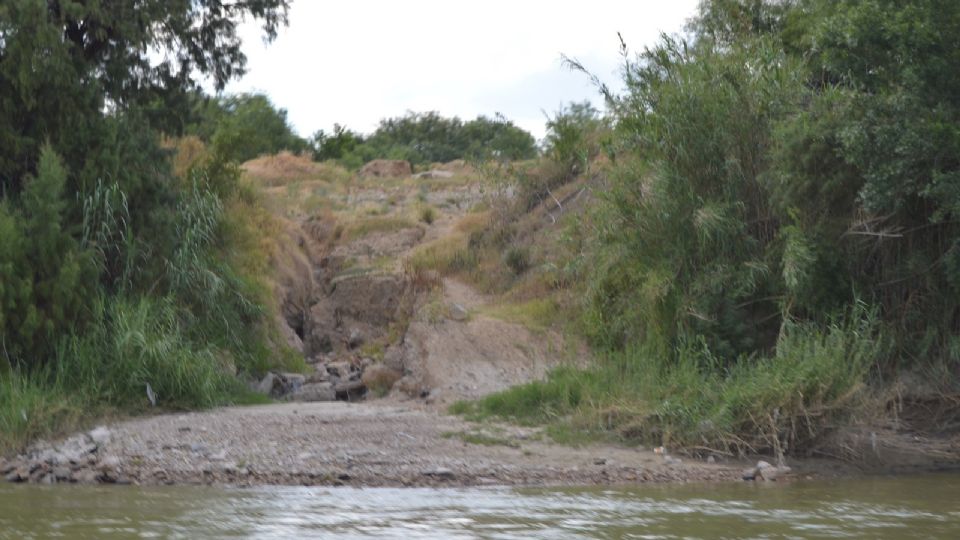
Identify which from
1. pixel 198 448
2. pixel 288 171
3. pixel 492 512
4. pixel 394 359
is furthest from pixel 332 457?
pixel 288 171

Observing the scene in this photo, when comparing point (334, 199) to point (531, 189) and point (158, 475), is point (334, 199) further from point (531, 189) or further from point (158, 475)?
point (158, 475)

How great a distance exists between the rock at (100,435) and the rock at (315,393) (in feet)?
14.1

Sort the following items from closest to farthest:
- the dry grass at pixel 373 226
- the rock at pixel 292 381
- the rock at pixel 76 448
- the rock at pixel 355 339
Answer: the rock at pixel 76 448
the rock at pixel 292 381
the rock at pixel 355 339
the dry grass at pixel 373 226

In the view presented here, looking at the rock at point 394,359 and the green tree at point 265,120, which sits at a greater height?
the green tree at point 265,120

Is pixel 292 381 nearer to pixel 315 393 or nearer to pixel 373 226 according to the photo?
pixel 315 393

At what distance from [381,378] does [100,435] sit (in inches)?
208

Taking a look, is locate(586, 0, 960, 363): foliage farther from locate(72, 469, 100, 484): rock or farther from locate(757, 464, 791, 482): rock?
locate(72, 469, 100, 484): rock

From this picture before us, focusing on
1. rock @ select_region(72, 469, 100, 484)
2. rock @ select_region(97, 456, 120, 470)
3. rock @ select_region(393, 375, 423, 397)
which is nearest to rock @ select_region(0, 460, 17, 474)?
rock @ select_region(72, 469, 100, 484)

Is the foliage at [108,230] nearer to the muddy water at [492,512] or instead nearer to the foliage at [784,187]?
the muddy water at [492,512]

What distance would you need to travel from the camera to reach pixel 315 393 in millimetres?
18234

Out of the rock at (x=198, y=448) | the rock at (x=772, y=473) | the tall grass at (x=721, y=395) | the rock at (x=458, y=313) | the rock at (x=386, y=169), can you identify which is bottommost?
the rock at (x=772, y=473)

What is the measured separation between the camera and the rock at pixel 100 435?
13648 millimetres

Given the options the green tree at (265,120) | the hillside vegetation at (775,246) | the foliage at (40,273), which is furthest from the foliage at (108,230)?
the green tree at (265,120)

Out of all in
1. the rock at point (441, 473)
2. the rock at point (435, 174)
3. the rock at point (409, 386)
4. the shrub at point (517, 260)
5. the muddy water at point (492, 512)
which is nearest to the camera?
the muddy water at point (492, 512)
